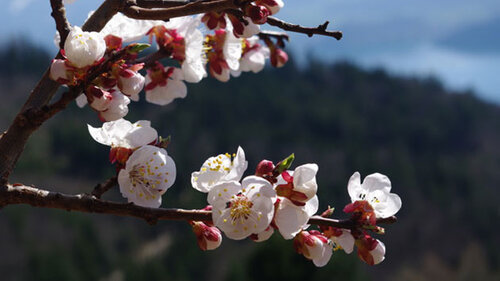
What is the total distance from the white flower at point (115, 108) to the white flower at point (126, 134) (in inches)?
2.7

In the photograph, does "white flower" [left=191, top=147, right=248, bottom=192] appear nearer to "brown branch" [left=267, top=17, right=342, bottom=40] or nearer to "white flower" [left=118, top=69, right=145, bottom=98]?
"white flower" [left=118, top=69, right=145, bottom=98]

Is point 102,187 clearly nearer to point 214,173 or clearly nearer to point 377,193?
point 214,173

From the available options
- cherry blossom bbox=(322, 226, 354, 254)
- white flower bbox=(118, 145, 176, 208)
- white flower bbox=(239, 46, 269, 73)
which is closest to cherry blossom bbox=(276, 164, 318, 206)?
cherry blossom bbox=(322, 226, 354, 254)

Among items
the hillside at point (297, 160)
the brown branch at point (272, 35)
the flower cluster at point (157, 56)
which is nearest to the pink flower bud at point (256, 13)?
the flower cluster at point (157, 56)

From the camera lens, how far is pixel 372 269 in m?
32.5

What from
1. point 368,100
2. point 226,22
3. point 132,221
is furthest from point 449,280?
point 226,22

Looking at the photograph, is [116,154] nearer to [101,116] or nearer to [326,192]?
[101,116]

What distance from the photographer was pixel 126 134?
0.95 m

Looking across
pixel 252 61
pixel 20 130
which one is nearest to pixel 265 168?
pixel 20 130

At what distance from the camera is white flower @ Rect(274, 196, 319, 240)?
0.83 metres

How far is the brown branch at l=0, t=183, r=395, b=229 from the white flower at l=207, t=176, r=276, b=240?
27 millimetres

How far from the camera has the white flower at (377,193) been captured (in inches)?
37.7

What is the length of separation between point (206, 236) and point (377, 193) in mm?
313

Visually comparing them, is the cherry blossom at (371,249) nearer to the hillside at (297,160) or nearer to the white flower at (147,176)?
the white flower at (147,176)
